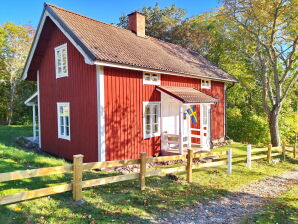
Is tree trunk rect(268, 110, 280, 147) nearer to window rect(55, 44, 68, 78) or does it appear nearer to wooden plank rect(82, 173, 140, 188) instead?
wooden plank rect(82, 173, 140, 188)

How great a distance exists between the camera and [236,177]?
8859 millimetres

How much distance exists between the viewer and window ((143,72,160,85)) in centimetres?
1055

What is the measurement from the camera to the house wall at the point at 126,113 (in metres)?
9.14

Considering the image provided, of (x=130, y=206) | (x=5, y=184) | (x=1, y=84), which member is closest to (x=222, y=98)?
(x=130, y=206)

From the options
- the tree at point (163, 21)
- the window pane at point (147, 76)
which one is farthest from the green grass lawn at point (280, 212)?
the tree at point (163, 21)

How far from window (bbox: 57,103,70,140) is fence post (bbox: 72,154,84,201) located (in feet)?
18.2

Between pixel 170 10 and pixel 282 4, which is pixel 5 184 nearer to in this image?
pixel 282 4

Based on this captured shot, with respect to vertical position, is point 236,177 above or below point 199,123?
below

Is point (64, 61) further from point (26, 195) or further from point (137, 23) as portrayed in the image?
point (26, 195)

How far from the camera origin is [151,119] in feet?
35.7

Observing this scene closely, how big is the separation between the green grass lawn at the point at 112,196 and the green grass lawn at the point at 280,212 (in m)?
1.33

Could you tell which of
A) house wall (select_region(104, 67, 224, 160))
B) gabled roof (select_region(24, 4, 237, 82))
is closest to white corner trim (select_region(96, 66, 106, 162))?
house wall (select_region(104, 67, 224, 160))

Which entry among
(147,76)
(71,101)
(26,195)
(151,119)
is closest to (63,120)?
(71,101)

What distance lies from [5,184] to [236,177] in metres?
7.57
